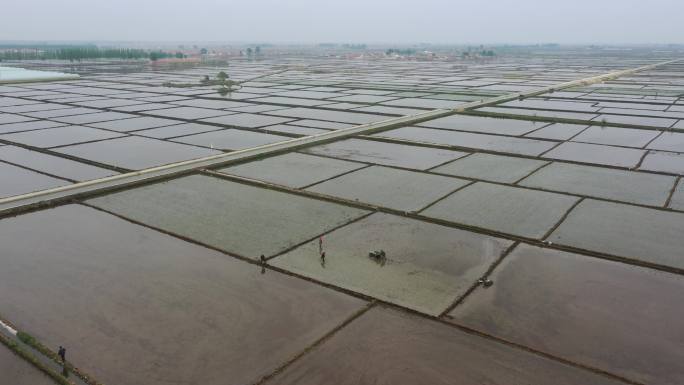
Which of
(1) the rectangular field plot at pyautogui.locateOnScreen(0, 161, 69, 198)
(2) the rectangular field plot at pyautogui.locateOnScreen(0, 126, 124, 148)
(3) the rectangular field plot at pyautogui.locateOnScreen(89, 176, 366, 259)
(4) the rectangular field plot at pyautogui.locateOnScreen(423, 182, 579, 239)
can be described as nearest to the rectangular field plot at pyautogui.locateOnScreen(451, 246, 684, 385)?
(4) the rectangular field plot at pyautogui.locateOnScreen(423, 182, 579, 239)

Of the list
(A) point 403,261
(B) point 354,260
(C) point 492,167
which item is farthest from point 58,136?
(A) point 403,261

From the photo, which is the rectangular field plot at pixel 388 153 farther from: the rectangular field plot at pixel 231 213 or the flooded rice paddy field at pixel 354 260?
the rectangular field plot at pixel 231 213

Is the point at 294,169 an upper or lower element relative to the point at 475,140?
lower

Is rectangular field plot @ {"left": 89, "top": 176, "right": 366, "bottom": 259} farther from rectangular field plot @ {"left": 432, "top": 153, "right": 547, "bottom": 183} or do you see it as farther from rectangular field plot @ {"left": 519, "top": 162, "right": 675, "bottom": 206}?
rectangular field plot @ {"left": 519, "top": 162, "right": 675, "bottom": 206}

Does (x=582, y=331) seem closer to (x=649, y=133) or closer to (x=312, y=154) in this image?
(x=312, y=154)

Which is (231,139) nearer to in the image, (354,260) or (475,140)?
(475,140)

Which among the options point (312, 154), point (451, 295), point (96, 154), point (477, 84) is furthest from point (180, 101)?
point (451, 295)

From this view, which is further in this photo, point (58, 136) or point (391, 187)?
point (58, 136)
